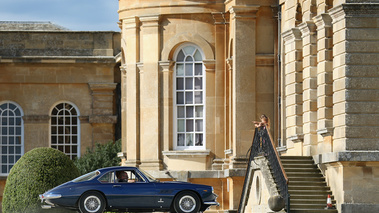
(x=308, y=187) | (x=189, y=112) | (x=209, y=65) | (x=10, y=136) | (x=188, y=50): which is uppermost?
(x=188, y=50)

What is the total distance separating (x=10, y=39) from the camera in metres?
50.4

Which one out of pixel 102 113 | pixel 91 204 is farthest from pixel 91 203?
pixel 102 113

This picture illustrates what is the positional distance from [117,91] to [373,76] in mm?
23006

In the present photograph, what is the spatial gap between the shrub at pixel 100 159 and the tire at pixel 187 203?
61.5 ft

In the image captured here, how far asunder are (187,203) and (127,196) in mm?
1430

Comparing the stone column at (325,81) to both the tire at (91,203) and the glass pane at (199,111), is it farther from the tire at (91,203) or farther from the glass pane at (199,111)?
the glass pane at (199,111)

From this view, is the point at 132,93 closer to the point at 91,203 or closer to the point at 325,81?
the point at 325,81

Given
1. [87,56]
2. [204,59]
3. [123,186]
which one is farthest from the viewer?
[87,56]

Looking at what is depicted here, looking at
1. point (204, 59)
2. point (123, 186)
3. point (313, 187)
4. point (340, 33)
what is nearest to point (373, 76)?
point (340, 33)

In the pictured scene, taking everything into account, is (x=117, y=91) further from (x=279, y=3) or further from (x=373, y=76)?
(x=373, y=76)

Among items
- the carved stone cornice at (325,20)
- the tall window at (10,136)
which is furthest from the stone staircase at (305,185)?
the tall window at (10,136)

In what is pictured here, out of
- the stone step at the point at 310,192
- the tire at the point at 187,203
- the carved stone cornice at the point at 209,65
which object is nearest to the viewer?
the tire at the point at 187,203

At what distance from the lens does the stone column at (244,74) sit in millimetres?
36094

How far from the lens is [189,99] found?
125 ft
